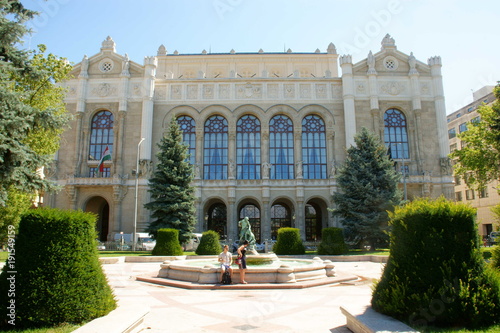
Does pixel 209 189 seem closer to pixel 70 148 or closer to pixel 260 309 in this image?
pixel 70 148

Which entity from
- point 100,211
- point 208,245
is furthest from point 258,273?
point 100,211

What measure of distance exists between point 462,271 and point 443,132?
39396mm

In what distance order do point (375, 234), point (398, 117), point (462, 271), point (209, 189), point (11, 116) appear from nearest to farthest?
1. point (462, 271)
2. point (11, 116)
3. point (375, 234)
4. point (209, 189)
5. point (398, 117)

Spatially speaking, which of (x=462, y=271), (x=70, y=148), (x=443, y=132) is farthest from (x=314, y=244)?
(x=462, y=271)

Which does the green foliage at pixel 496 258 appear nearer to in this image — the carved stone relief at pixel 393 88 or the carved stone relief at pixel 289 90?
the carved stone relief at pixel 289 90

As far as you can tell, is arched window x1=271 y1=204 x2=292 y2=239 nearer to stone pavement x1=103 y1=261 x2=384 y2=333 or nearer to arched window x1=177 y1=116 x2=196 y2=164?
arched window x1=177 y1=116 x2=196 y2=164

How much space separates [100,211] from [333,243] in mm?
29342

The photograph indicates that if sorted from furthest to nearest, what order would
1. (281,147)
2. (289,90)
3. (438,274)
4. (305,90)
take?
1. (305,90)
2. (289,90)
3. (281,147)
4. (438,274)

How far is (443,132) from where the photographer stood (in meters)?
41.0

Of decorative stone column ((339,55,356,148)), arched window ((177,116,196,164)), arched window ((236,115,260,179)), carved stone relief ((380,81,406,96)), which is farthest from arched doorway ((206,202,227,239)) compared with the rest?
carved stone relief ((380,81,406,96))

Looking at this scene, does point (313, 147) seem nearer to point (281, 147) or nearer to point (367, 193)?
point (281, 147)

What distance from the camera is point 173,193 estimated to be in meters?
30.7

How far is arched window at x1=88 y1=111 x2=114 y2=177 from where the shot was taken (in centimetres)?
4109

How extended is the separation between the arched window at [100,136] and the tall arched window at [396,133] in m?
30.4
